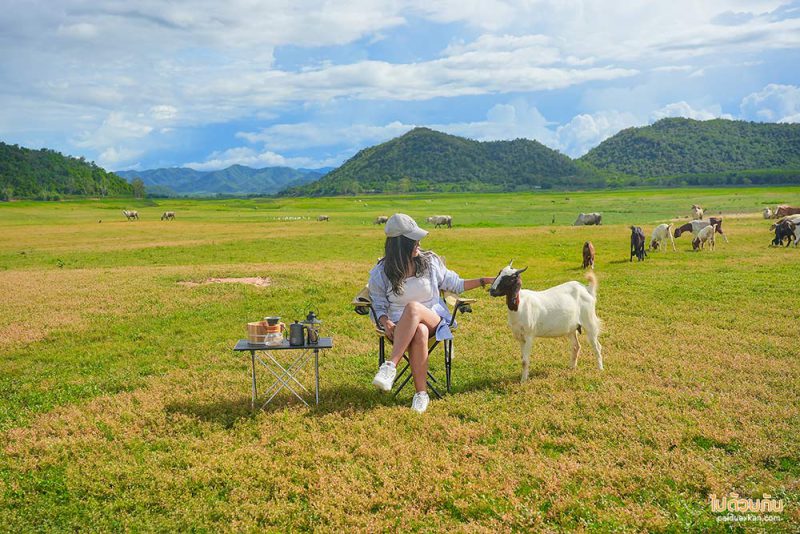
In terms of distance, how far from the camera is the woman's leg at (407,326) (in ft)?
27.2

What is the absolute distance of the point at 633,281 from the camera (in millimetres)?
19766

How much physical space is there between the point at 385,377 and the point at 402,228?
2294 millimetres

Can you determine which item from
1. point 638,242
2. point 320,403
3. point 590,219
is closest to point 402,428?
point 320,403

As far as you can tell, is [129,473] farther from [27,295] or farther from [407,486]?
[27,295]

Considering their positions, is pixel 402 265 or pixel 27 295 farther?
pixel 27 295

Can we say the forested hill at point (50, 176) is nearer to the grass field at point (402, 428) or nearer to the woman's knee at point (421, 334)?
the grass field at point (402, 428)

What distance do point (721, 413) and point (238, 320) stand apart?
11.7 meters

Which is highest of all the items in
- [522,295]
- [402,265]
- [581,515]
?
[402,265]

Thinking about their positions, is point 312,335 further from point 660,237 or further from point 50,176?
point 50,176

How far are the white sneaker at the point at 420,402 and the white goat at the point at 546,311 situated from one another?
2043 millimetres

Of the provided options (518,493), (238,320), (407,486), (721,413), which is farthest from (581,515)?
(238,320)

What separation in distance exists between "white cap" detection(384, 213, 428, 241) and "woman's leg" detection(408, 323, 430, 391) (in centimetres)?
142

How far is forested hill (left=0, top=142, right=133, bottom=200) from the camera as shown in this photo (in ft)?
518

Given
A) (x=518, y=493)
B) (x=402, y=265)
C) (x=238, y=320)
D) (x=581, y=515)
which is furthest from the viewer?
(x=238, y=320)
